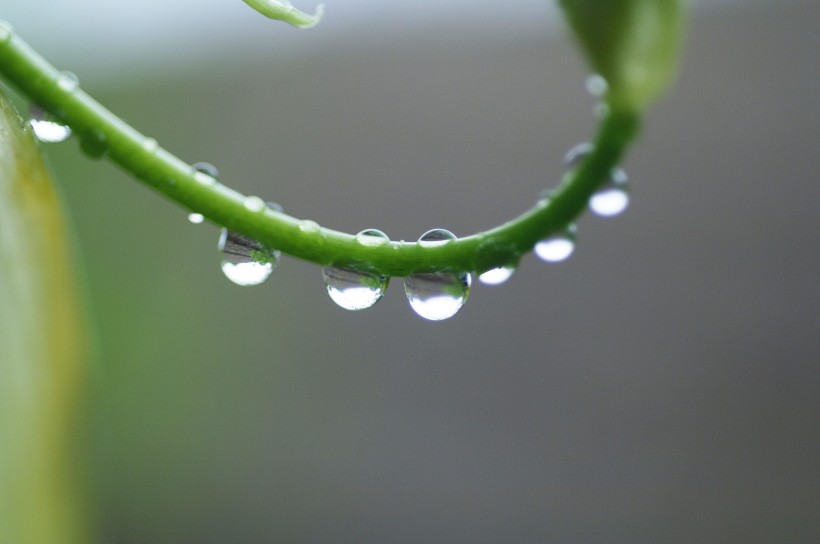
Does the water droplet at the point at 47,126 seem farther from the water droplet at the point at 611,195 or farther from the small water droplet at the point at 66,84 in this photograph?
the water droplet at the point at 611,195

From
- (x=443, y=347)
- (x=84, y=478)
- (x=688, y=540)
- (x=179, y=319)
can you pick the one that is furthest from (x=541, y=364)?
(x=84, y=478)

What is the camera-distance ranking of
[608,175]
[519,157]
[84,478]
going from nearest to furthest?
[608,175]
[84,478]
[519,157]

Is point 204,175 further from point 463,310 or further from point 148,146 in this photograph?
point 463,310

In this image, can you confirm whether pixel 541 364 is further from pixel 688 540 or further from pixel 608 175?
pixel 608 175

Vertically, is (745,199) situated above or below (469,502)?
above

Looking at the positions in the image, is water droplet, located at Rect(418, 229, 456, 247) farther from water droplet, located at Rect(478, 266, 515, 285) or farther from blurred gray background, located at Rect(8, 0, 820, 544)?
blurred gray background, located at Rect(8, 0, 820, 544)

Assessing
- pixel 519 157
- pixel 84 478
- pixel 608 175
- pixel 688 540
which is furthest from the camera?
pixel 519 157

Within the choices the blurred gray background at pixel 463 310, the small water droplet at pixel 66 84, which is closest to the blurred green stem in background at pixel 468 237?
the small water droplet at pixel 66 84
